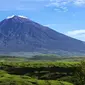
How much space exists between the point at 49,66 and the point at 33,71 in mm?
8045

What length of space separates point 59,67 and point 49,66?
604 centimetres

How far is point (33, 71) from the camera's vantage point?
15100 cm

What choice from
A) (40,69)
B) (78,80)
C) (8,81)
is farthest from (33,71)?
(8,81)

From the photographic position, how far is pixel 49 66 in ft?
501

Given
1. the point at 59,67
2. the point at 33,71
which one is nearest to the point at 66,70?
the point at 59,67

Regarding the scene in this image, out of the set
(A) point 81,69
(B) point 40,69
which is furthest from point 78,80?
(B) point 40,69

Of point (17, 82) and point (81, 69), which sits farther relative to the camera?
point (81, 69)

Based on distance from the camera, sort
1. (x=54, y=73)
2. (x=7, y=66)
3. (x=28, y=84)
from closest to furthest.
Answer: (x=28, y=84) < (x=54, y=73) < (x=7, y=66)

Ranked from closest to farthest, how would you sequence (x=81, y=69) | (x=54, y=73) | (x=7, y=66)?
(x=81, y=69), (x=54, y=73), (x=7, y=66)

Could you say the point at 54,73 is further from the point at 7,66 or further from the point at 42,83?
the point at 42,83

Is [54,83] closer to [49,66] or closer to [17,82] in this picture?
[17,82]

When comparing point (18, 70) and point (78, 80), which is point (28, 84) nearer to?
point (78, 80)

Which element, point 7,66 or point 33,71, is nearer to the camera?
point 33,71

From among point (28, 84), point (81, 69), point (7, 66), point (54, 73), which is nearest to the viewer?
point (28, 84)
